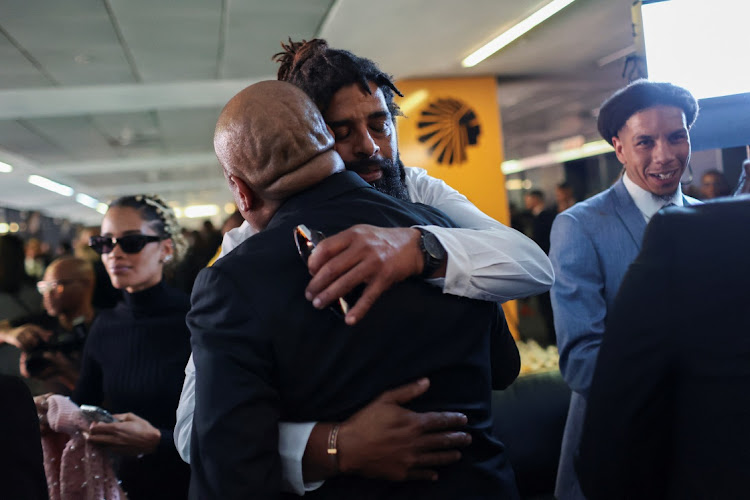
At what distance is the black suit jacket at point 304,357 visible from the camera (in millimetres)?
896

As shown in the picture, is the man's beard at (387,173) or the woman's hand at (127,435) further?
the woman's hand at (127,435)

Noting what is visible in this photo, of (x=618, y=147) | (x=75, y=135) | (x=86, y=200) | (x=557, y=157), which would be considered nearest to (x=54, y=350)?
(x=618, y=147)

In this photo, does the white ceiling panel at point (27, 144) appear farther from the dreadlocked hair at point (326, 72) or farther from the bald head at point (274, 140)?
the bald head at point (274, 140)

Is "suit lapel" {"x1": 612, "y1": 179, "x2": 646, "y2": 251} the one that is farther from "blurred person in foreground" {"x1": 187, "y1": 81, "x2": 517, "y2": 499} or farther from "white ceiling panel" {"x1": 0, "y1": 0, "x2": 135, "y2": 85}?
"white ceiling panel" {"x1": 0, "y1": 0, "x2": 135, "y2": 85}

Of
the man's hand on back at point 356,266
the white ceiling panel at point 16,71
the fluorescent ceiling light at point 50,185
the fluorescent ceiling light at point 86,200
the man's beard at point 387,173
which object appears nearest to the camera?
the man's hand on back at point 356,266

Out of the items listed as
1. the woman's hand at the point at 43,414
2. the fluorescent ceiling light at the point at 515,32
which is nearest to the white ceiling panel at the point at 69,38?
the fluorescent ceiling light at the point at 515,32

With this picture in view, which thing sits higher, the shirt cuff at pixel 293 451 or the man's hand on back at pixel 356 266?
the man's hand on back at pixel 356 266

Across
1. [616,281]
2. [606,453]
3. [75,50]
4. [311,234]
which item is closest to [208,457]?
[311,234]

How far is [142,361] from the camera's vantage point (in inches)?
78.9

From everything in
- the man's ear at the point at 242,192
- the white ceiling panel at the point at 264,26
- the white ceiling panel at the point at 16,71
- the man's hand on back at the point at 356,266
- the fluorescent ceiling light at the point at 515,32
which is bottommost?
the man's hand on back at the point at 356,266

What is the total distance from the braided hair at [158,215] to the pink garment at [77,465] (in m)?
0.82

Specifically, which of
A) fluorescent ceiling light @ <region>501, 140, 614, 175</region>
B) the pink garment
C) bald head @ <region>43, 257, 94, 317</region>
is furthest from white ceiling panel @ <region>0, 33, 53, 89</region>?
fluorescent ceiling light @ <region>501, 140, 614, 175</region>

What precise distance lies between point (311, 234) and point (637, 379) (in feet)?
1.66

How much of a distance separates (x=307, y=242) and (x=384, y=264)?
12cm
